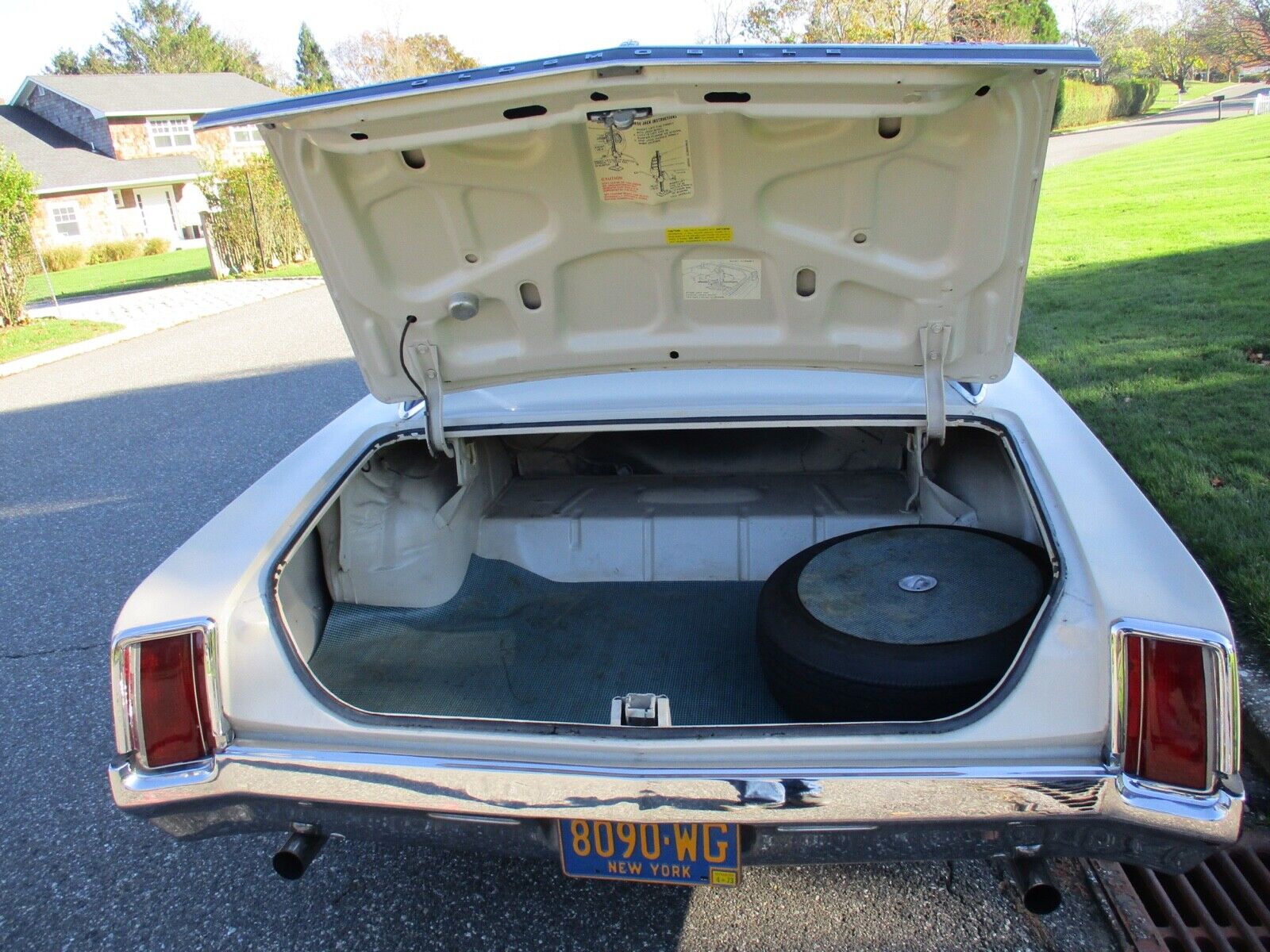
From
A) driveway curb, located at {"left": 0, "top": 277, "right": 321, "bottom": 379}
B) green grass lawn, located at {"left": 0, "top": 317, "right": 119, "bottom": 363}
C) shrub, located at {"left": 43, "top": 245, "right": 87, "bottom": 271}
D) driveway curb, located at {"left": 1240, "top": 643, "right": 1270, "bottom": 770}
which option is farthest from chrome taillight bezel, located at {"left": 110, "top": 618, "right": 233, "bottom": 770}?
shrub, located at {"left": 43, "top": 245, "right": 87, "bottom": 271}

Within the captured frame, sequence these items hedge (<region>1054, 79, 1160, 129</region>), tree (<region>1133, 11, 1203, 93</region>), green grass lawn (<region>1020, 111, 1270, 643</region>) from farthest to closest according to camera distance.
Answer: tree (<region>1133, 11, 1203, 93</region>) < hedge (<region>1054, 79, 1160, 129</region>) < green grass lawn (<region>1020, 111, 1270, 643</region>)

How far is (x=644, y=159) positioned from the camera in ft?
6.07

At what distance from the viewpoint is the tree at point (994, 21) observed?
65.8 ft

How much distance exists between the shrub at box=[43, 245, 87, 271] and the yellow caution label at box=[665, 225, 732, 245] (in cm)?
2927

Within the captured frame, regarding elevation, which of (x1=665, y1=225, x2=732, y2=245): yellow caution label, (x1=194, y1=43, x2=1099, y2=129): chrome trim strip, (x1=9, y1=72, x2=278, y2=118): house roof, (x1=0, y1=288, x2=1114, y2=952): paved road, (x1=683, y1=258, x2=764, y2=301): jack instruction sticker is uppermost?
(x1=9, y1=72, x2=278, y2=118): house roof

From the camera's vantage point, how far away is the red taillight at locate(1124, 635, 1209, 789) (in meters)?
1.41

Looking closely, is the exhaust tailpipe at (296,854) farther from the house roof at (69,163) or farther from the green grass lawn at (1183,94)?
the green grass lawn at (1183,94)

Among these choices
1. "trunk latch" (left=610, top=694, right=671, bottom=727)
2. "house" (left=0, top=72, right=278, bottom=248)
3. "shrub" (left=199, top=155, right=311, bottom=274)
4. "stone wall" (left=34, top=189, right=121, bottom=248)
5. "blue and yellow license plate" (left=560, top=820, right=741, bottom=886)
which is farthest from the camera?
"house" (left=0, top=72, right=278, bottom=248)

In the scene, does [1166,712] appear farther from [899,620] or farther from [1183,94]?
[1183,94]

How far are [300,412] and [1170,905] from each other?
5.89 meters

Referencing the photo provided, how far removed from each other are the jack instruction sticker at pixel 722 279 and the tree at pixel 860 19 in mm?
16656

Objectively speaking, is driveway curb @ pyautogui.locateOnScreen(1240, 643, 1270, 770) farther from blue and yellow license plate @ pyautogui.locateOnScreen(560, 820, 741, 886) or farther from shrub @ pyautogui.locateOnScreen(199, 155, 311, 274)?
shrub @ pyautogui.locateOnScreen(199, 155, 311, 274)

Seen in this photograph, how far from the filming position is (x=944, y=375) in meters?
2.12

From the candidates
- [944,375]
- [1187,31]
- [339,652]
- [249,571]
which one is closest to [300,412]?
[339,652]
